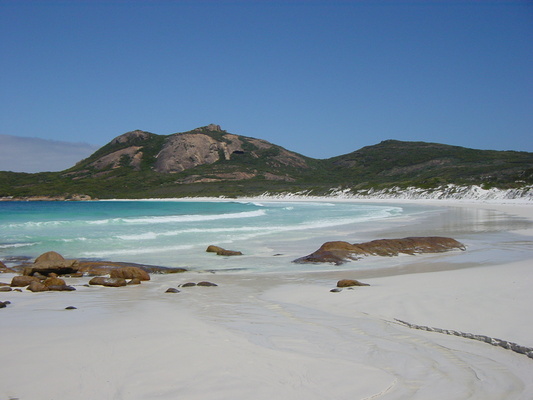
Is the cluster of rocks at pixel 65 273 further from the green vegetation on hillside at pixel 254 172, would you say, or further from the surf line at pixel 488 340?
the green vegetation on hillside at pixel 254 172

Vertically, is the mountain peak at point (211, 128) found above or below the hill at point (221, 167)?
above

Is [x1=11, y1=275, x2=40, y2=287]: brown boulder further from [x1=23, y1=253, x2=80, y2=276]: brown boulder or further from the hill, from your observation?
the hill

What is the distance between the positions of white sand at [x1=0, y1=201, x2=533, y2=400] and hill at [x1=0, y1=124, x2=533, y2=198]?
78.5 metres

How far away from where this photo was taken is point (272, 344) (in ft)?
16.1

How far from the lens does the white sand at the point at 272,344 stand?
3.70m

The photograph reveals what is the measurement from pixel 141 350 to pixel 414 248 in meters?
11.5

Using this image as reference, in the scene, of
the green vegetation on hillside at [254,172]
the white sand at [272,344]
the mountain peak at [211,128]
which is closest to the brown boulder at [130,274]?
the white sand at [272,344]

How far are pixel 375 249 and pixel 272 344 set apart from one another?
9.67 meters

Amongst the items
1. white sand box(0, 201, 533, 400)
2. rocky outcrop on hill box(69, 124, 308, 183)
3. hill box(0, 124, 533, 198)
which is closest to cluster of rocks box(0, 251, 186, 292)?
white sand box(0, 201, 533, 400)

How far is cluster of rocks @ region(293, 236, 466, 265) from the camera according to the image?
1292cm

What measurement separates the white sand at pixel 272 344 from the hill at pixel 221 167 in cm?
7854

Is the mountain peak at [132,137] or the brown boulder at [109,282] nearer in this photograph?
the brown boulder at [109,282]

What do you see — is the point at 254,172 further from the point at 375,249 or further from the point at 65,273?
the point at 65,273

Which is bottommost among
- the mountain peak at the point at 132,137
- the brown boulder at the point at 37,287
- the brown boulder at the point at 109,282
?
the brown boulder at the point at 109,282
